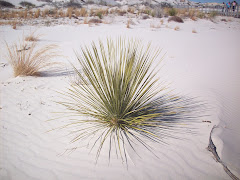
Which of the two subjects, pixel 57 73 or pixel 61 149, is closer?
pixel 61 149

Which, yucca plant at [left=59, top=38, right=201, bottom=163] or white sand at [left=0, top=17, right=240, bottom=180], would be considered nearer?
white sand at [left=0, top=17, right=240, bottom=180]

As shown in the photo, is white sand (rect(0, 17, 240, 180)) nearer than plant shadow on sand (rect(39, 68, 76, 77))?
Yes

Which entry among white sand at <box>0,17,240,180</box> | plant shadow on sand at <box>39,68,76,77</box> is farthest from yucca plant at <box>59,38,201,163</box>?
plant shadow on sand at <box>39,68,76,77</box>

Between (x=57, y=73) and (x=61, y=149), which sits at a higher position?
(x=57, y=73)

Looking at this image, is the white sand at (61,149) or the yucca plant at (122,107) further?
the yucca plant at (122,107)

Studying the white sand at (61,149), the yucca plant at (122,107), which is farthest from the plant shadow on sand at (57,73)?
the yucca plant at (122,107)

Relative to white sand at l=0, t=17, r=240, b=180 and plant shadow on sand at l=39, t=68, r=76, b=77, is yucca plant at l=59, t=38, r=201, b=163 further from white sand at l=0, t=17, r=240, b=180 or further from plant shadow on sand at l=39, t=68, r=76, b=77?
plant shadow on sand at l=39, t=68, r=76, b=77

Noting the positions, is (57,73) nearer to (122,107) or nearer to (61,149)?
(61,149)

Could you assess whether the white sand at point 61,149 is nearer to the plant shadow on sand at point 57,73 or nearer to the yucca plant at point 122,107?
the yucca plant at point 122,107

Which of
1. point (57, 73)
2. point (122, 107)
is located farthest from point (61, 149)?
point (57, 73)

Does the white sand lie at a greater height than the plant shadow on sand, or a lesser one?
lesser

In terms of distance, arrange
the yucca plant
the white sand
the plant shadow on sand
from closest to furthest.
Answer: the white sand
the yucca plant
the plant shadow on sand

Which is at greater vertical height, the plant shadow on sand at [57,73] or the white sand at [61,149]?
the plant shadow on sand at [57,73]

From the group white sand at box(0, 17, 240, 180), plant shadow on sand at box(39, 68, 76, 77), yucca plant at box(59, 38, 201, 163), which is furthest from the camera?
plant shadow on sand at box(39, 68, 76, 77)
